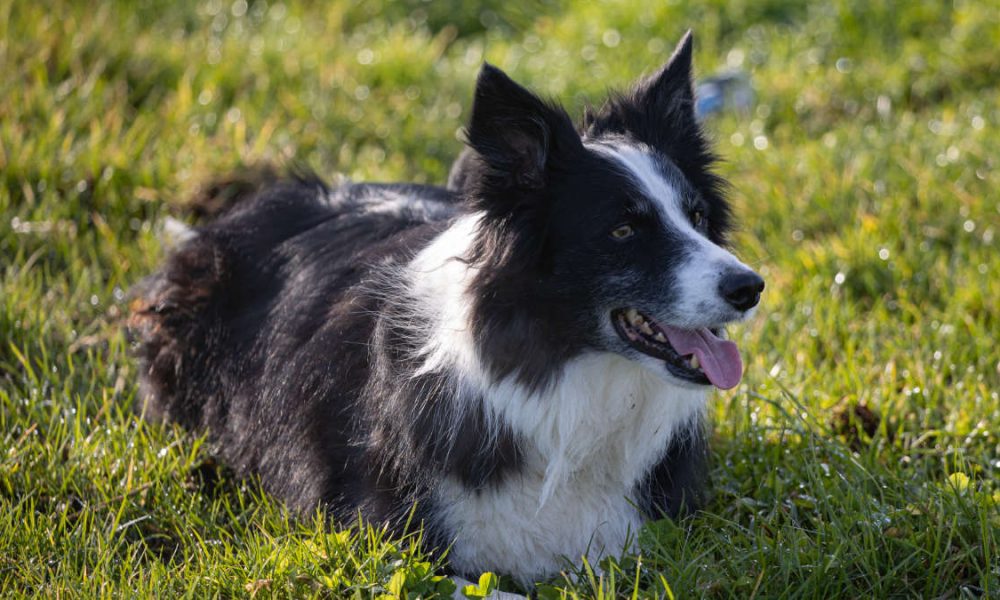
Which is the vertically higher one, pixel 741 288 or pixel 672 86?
pixel 672 86

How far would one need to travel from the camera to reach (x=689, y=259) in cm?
316

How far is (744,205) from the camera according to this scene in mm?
6086

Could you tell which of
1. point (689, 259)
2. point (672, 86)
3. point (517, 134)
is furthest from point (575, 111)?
point (689, 259)

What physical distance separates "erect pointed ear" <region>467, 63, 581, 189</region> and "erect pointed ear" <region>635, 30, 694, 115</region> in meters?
0.46

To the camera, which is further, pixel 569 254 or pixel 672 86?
pixel 672 86

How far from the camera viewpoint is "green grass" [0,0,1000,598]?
10.7ft

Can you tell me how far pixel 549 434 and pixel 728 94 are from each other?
4587 mm

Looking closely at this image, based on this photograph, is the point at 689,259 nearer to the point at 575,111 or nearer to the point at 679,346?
the point at 679,346

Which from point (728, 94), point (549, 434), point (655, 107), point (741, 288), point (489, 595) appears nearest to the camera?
point (741, 288)

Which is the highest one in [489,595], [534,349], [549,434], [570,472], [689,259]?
[689,259]

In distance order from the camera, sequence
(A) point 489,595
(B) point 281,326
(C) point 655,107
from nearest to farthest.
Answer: (A) point 489,595, (C) point 655,107, (B) point 281,326

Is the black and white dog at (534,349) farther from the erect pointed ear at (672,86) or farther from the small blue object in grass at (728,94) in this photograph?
the small blue object in grass at (728,94)

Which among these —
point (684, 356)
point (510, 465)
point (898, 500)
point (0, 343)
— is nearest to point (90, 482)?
point (0, 343)

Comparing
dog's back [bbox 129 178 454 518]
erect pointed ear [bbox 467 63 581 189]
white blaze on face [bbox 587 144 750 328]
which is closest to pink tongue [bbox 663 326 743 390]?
white blaze on face [bbox 587 144 750 328]
